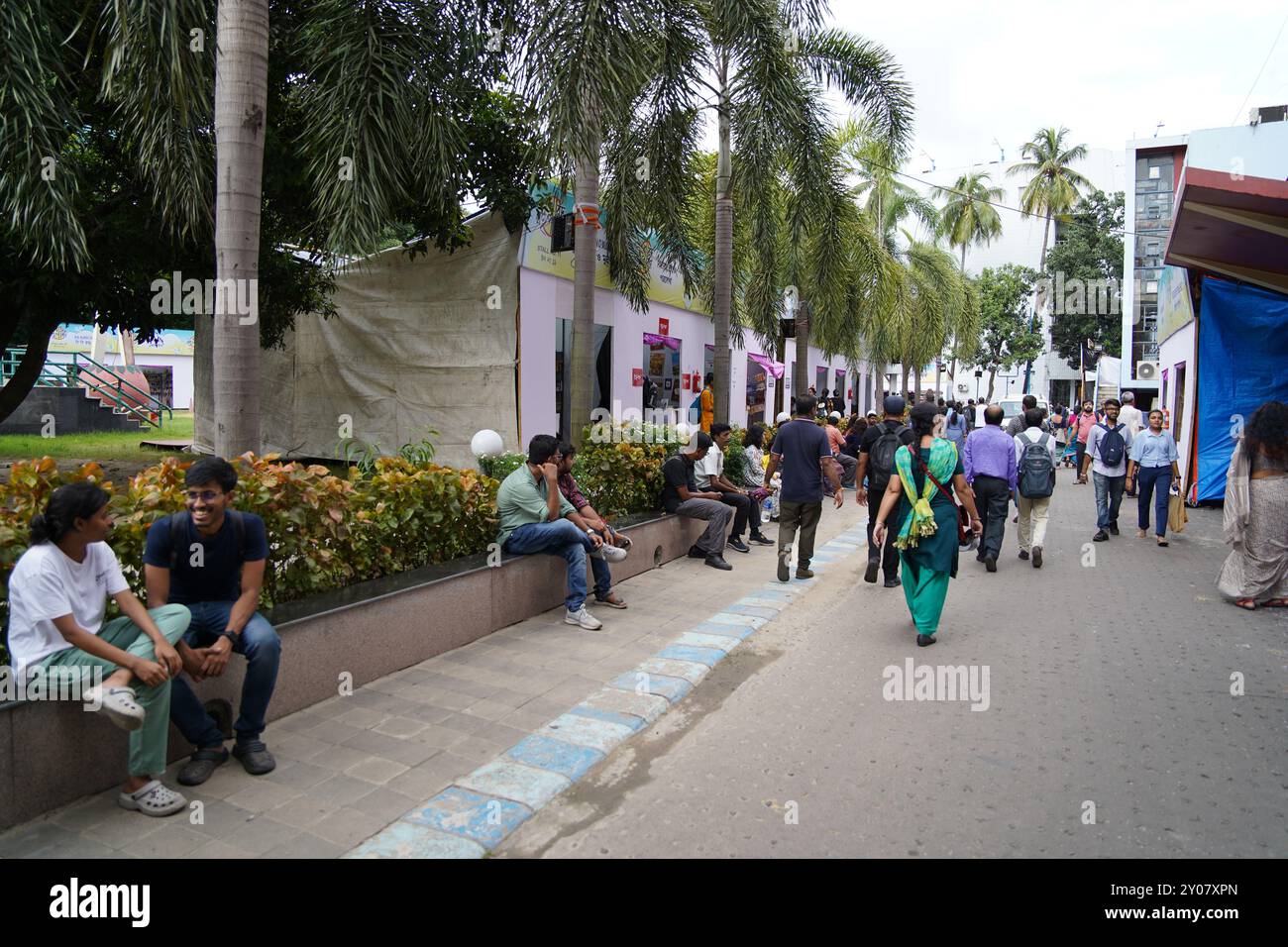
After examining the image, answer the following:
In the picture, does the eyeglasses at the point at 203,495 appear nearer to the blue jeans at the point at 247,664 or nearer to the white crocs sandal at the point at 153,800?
the blue jeans at the point at 247,664

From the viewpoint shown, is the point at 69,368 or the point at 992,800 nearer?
the point at 992,800

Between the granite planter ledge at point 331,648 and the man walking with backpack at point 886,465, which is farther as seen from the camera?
the man walking with backpack at point 886,465

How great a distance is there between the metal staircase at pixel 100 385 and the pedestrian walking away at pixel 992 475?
70.3 ft

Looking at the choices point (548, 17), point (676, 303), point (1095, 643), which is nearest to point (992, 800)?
point (1095, 643)

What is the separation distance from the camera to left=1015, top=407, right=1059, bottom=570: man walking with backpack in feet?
30.1

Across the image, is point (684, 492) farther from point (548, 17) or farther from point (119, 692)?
point (119, 692)

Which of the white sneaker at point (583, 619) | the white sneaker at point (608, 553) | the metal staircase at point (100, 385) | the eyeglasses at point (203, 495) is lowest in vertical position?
the white sneaker at point (583, 619)

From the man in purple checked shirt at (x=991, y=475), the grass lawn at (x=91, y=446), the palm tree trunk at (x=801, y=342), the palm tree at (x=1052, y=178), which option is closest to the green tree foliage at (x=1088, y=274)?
the palm tree at (x=1052, y=178)

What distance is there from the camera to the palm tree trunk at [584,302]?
9703mm

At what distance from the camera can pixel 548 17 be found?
6.93 meters

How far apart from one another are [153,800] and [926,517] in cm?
498

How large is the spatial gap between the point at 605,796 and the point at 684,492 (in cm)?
546

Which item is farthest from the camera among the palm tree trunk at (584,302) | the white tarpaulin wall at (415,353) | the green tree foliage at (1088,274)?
the green tree foliage at (1088,274)

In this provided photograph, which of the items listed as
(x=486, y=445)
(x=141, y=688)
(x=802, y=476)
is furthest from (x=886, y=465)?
(x=141, y=688)
